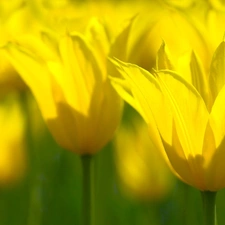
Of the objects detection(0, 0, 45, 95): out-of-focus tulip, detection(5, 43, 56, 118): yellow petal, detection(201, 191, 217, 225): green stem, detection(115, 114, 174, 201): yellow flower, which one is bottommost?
detection(115, 114, 174, 201): yellow flower

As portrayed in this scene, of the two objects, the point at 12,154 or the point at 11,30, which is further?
the point at 11,30

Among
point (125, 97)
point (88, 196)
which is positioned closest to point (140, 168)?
point (88, 196)

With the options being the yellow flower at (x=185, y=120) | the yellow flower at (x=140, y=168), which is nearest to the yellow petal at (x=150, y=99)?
the yellow flower at (x=185, y=120)

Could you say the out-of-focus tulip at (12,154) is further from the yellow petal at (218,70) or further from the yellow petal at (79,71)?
the yellow petal at (218,70)

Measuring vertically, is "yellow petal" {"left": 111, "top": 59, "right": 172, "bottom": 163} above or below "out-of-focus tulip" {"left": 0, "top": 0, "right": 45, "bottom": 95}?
above

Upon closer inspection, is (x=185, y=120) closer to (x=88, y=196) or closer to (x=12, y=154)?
(x=88, y=196)

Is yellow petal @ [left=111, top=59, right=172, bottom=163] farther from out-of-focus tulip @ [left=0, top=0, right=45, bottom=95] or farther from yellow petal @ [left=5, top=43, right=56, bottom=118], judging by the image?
out-of-focus tulip @ [left=0, top=0, right=45, bottom=95]

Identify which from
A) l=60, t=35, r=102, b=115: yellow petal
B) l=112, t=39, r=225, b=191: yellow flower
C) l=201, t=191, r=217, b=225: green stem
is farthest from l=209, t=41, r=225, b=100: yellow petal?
l=60, t=35, r=102, b=115: yellow petal

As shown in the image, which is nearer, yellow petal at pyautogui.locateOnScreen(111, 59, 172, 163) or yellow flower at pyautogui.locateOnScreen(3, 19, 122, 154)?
yellow petal at pyautogui.locateOnScreen(111, 59, 172, 163)
